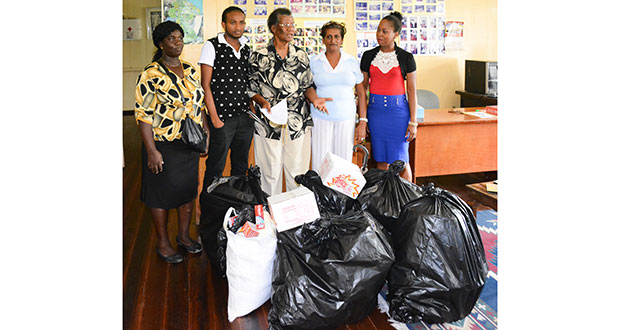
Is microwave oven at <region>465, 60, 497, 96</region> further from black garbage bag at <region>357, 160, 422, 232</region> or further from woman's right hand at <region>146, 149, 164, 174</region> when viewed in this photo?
woman's right hand at <region>146, 149, 164, 174</region>

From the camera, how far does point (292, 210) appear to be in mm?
2381

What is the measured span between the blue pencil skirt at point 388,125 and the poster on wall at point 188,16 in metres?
2.44

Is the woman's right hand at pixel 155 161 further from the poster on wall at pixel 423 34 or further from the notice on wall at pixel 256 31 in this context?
the poster on wall at pixel 423 34

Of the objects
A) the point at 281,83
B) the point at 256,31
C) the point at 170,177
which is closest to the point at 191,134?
the point at 170,177

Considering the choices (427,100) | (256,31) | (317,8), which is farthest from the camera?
(317,8)

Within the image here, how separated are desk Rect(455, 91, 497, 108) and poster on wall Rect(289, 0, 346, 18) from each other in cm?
176

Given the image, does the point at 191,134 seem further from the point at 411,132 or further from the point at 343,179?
the point at 411,132

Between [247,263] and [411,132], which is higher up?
[411,132]

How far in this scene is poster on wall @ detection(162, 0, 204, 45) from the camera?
5.21m

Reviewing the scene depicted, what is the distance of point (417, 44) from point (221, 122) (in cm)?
378

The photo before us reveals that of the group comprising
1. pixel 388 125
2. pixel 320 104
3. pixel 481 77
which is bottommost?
pixel 388 125

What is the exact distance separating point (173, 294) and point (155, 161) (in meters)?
0.70
